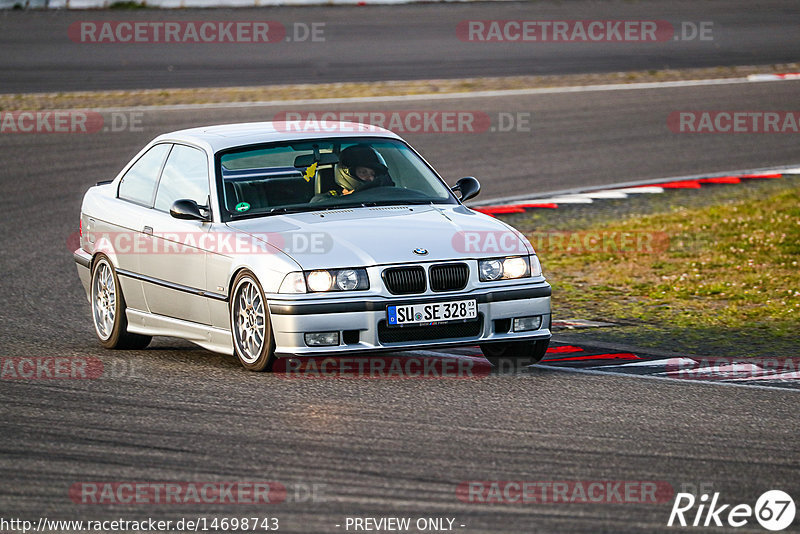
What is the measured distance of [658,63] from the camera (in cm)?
2722

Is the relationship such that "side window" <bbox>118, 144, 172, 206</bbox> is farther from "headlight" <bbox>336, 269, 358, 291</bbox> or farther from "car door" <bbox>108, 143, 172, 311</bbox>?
"headlight" <bbox>336, 269, 358, 291</bbox>

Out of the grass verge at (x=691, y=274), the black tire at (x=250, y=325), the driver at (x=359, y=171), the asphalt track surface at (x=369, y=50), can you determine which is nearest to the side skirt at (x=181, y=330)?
the black tire at (x=250, y=325)

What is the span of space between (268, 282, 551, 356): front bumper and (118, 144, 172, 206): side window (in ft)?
7.09

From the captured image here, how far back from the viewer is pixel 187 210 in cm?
896

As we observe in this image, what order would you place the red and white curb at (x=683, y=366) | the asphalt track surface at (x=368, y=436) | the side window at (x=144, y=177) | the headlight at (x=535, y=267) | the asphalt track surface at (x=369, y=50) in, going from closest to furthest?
the asphalt track surface at (x=368, y=436), the red and white curb at (x=683, y=366), the headlight at (x=535, y=267), the side window at (x=144, y=177), the asphalt track surface at (x=369, y=50)

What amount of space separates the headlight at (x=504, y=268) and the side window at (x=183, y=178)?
204cm

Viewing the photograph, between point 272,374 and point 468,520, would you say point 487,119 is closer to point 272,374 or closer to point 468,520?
point 272,374

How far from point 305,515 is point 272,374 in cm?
288

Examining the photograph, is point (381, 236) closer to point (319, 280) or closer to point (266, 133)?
point (319, 280)

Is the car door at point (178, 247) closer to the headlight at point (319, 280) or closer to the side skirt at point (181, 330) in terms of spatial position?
the side skirt at point (181, 330)

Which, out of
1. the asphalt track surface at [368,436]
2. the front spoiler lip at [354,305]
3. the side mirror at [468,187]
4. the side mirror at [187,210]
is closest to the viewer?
the asphalt track surface at [368,436]

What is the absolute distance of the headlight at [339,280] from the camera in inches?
320

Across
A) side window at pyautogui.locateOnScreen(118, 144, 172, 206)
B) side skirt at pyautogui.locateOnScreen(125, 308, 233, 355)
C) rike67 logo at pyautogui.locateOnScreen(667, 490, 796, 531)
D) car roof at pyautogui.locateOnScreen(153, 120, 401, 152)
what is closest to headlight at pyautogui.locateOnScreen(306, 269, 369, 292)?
side skirt at pyautogui.locateOnScreen(125, 308, 233, 355)

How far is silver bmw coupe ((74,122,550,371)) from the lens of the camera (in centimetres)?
814
